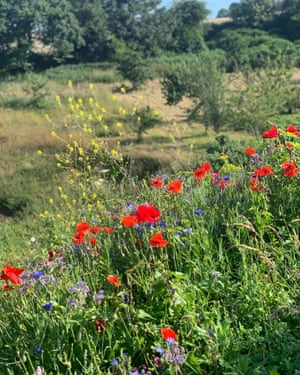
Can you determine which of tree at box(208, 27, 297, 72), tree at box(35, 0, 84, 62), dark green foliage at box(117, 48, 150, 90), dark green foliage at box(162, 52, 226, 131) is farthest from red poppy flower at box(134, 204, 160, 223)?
tree at box(35, 0, 84, 62)

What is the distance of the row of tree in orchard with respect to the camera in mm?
37781

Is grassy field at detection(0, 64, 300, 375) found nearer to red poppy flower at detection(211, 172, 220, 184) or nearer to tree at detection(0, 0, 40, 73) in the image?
red poppy flower at detection(211, 172, 220, 184)

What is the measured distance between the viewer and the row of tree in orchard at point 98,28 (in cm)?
3778

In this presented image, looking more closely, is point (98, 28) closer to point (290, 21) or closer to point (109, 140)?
point (290, 21)

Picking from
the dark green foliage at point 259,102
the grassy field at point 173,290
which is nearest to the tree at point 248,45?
the dark green foliage at point 259,102

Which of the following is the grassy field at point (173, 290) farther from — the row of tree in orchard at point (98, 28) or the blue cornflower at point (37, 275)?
the row of tree in orchard at point (98, 28)

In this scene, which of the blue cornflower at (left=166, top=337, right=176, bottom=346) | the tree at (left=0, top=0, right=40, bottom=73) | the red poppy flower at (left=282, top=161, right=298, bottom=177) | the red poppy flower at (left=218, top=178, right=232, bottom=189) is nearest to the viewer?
the blue cornflower at (left=166, top=337, right=176, bottom=346)

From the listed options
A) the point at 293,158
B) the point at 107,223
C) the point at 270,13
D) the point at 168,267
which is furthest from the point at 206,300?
the point at 270,13

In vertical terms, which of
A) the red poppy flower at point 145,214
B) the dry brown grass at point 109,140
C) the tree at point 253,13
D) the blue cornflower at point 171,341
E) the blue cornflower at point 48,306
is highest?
the red poppy flower at point 145,214

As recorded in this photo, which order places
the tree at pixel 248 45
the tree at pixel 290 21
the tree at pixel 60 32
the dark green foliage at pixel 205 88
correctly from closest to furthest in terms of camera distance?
1. the dark green foliage at pixel 205 88
2. the tree at pixel 248 45
3. the tree at pixel 60 32
4. the tree at pixel 290 21

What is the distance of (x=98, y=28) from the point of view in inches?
1560

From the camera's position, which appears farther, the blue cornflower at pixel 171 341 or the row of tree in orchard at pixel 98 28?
the row of tree in orchard at pixel 98 28

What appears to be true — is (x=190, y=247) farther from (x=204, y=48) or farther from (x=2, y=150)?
(x=204, y=48)

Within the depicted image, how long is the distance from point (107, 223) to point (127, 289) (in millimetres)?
871
